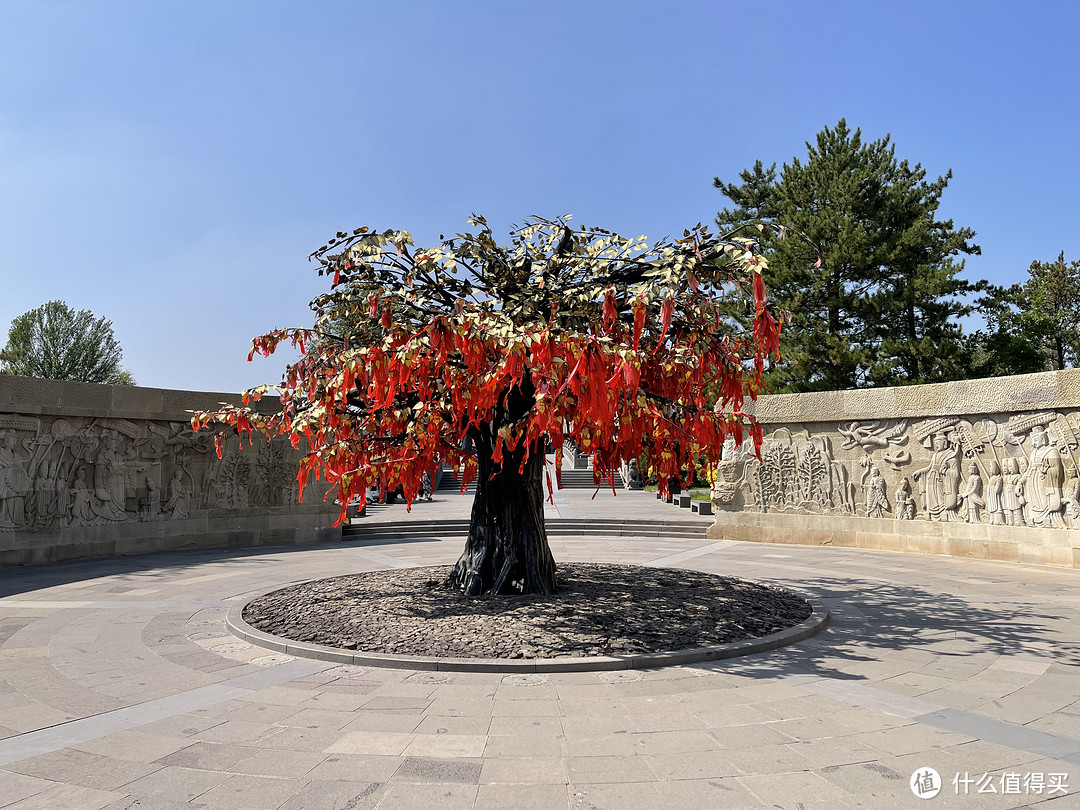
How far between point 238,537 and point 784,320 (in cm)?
1486

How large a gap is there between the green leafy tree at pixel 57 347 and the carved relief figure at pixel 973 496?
1819 inches

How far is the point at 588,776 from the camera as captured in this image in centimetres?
403

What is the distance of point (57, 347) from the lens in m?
41.2

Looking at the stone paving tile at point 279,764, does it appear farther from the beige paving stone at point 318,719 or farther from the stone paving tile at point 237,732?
the beige paving stone at point 318,719

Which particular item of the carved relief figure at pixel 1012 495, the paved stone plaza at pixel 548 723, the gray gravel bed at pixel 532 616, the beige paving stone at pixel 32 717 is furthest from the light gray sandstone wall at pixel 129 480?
the carved relief figure at pixel 1012 495

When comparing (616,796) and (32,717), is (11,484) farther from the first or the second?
(616,796)

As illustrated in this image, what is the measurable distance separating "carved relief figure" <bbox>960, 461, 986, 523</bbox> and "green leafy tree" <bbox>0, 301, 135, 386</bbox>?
4620cm

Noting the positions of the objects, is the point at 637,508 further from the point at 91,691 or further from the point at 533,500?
the point at 91,691

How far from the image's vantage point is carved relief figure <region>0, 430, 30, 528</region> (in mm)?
12703

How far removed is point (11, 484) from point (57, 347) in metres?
35.2

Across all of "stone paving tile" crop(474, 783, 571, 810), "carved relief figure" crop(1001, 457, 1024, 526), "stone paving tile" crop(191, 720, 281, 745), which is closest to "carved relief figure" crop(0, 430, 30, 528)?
"stone paving tile" crop(191, 720, 281, 745)

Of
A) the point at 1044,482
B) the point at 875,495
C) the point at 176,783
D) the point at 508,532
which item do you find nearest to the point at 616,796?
the point at 176,783

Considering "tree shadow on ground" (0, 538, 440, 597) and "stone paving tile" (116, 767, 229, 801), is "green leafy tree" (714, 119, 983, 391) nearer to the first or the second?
"tree shadow on ground" (0, 538, 440, 597)

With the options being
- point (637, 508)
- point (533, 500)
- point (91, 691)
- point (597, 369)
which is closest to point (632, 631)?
point (533, 500)
